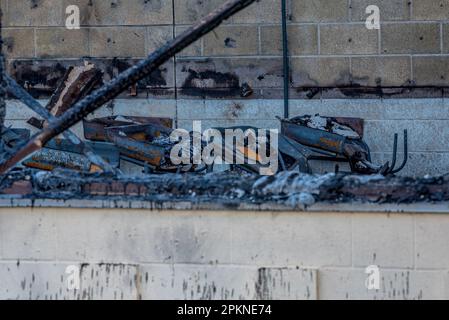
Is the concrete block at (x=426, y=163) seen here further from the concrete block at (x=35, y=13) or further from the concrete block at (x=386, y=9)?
the concrete block at (x=35, y=13)

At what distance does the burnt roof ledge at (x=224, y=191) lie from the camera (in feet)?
10.2

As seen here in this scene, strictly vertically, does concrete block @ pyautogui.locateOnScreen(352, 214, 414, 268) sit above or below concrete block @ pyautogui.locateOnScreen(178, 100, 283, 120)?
below

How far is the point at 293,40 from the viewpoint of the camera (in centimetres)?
731

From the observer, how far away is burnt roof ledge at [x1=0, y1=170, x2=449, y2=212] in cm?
310

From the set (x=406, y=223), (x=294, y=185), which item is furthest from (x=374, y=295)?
(x=294, y=185)

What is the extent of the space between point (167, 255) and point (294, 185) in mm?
558

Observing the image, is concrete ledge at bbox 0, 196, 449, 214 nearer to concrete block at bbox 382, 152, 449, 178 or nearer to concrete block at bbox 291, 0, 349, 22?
concrete block at bbox 382, 152, 449, 178

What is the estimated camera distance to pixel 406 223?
3.08 metres

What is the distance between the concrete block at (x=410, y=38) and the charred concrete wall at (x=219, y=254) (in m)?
4.36

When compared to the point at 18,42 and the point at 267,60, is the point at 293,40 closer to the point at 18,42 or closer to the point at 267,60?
the point at 267,60

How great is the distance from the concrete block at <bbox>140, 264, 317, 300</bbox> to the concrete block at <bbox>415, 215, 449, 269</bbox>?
0.40 m

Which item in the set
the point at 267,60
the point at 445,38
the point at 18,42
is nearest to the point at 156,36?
the point at 267,60

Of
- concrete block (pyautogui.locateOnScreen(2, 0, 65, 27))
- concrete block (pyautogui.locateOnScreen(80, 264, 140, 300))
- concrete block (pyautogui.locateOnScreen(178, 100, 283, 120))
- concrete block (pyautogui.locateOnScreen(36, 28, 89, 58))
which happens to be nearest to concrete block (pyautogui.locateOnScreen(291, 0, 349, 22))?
concrete block (pyautogui.locateOnScreen(178, 100, 283, 120))
